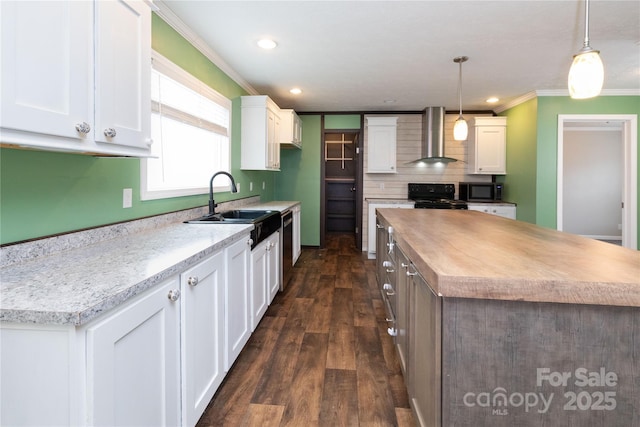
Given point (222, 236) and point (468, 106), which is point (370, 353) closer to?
point (222, 236)

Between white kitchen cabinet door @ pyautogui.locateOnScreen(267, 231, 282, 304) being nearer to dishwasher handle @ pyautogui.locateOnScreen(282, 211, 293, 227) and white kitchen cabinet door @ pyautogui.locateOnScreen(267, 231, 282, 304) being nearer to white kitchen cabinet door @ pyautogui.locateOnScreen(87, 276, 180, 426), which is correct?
dishwasher handle @ pyautogui.locateOnScreen(282, 211, 293, 227)

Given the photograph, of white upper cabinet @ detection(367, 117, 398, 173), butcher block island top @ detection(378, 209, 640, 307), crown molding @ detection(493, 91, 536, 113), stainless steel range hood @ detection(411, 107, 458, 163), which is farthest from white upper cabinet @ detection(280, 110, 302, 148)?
butcher block island top @ detection(378, 209, 640, 307)

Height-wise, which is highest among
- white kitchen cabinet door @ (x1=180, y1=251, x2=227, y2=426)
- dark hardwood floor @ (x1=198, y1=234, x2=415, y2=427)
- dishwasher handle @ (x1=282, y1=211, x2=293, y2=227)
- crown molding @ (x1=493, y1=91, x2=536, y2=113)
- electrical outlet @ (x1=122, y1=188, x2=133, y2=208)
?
crown molding @ (x1=493, y1=91, x2=536, y2=113)

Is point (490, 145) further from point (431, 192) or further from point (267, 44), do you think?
point (267, 44)

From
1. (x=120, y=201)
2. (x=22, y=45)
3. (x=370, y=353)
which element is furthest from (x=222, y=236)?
(x=370, y=353)

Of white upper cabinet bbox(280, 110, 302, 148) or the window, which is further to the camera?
white upper cabinet bbox(280, 110, 302, 148)

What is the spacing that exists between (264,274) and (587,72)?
8.13ft

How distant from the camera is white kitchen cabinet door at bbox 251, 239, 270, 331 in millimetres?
2535

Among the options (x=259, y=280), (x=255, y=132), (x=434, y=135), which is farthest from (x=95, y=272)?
(x=434, y=135)

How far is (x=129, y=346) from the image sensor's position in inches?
41.9

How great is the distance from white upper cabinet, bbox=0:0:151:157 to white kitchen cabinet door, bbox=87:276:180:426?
62 cm

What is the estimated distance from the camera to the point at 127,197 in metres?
2.04

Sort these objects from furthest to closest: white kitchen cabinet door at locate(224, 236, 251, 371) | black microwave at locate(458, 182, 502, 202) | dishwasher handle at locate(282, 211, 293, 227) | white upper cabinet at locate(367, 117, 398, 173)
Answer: white upper cabinet at locate(367, 117, 398, 173) → black microwave at locate(458, 182, 502, 202) → dishwasher handle at locate(282, 211, 293, 227) → white kitchen cabinet door at locate(224, 236, 251, 371)

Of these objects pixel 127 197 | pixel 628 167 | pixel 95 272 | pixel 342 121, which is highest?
pixel 342 121
